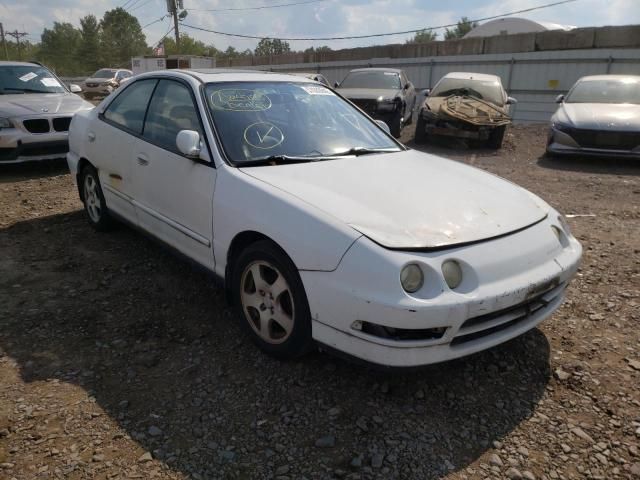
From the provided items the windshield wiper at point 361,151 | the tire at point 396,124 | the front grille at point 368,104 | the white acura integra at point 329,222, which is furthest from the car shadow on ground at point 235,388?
the tire at point 396,124

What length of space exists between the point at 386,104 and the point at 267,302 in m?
9.04

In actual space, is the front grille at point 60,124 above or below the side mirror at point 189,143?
below

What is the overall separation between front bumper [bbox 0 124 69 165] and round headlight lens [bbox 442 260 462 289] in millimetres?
6832

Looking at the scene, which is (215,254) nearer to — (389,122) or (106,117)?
(106,117)

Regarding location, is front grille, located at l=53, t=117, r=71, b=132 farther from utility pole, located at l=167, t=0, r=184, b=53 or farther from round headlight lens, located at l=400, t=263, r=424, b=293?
utility pole, located at l=167, t=0, r=184, b=53

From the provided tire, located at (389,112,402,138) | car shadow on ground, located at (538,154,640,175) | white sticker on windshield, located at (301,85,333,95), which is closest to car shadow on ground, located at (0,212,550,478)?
white sticker on windshield, located at (301,85,333,95)

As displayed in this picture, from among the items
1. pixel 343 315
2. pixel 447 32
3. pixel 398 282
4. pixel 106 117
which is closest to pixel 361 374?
pixel 343 315

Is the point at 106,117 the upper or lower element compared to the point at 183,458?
upper

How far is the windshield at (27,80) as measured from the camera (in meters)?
7.93

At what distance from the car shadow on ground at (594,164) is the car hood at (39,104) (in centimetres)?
768

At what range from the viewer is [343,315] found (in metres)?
2.23

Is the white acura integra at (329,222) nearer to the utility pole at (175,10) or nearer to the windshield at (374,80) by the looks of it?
the windshield at (374,80)

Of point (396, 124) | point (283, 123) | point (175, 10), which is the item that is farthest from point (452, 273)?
point (175, 10)

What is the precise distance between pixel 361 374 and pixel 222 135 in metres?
1.64
